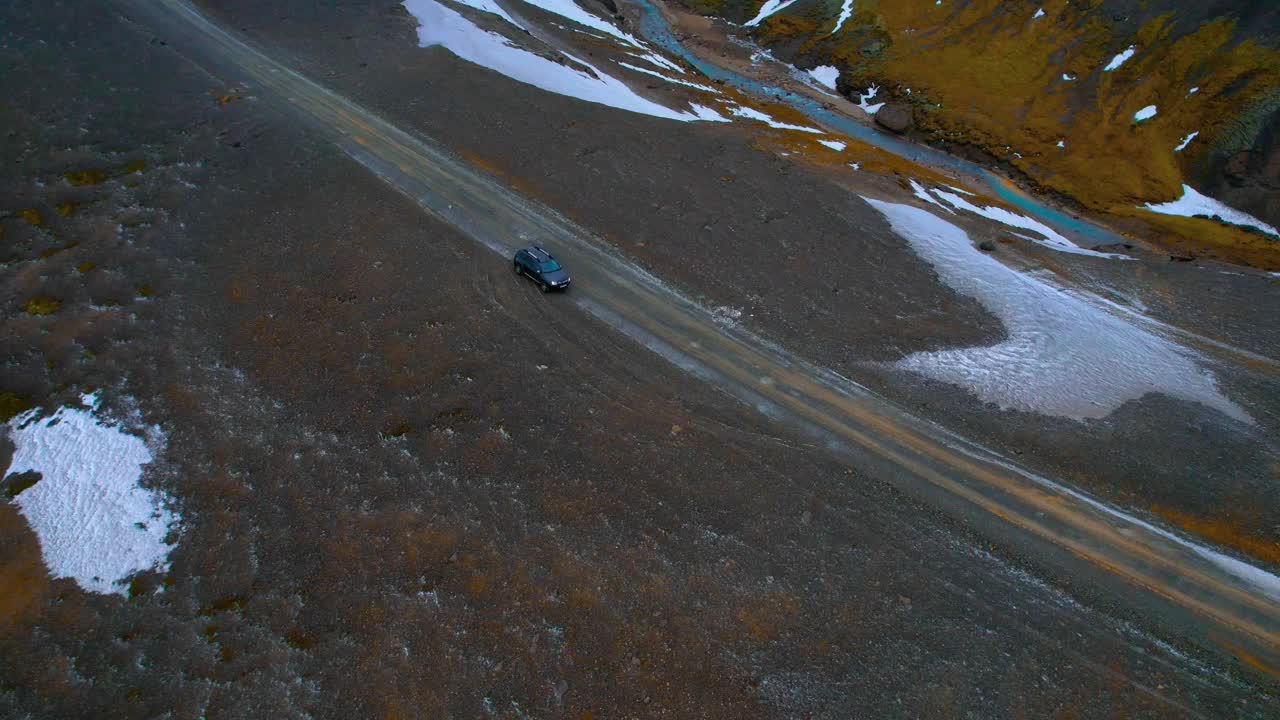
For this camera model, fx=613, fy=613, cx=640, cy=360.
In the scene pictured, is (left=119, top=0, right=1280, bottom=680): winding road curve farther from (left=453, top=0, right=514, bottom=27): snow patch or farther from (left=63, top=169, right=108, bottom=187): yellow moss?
(left=453, top=0, right=514, bottom=27): snow patch

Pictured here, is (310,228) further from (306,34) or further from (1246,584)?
(1246,584)

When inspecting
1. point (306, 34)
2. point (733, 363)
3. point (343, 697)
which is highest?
point (306, 34)

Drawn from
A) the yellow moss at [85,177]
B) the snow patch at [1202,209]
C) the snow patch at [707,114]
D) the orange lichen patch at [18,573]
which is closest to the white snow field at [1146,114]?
the snow patch at [1202,209]

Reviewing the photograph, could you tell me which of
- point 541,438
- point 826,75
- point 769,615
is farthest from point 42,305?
point 826,75

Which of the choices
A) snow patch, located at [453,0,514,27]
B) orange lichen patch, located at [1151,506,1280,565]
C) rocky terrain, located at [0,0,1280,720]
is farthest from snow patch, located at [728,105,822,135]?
orange lichen patch, located at [1151,506,1280,565]

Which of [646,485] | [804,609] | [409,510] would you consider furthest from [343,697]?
[804,609]

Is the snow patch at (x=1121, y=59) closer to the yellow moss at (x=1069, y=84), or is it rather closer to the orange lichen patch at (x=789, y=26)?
the yellow moss at (x=1069, y=84)
